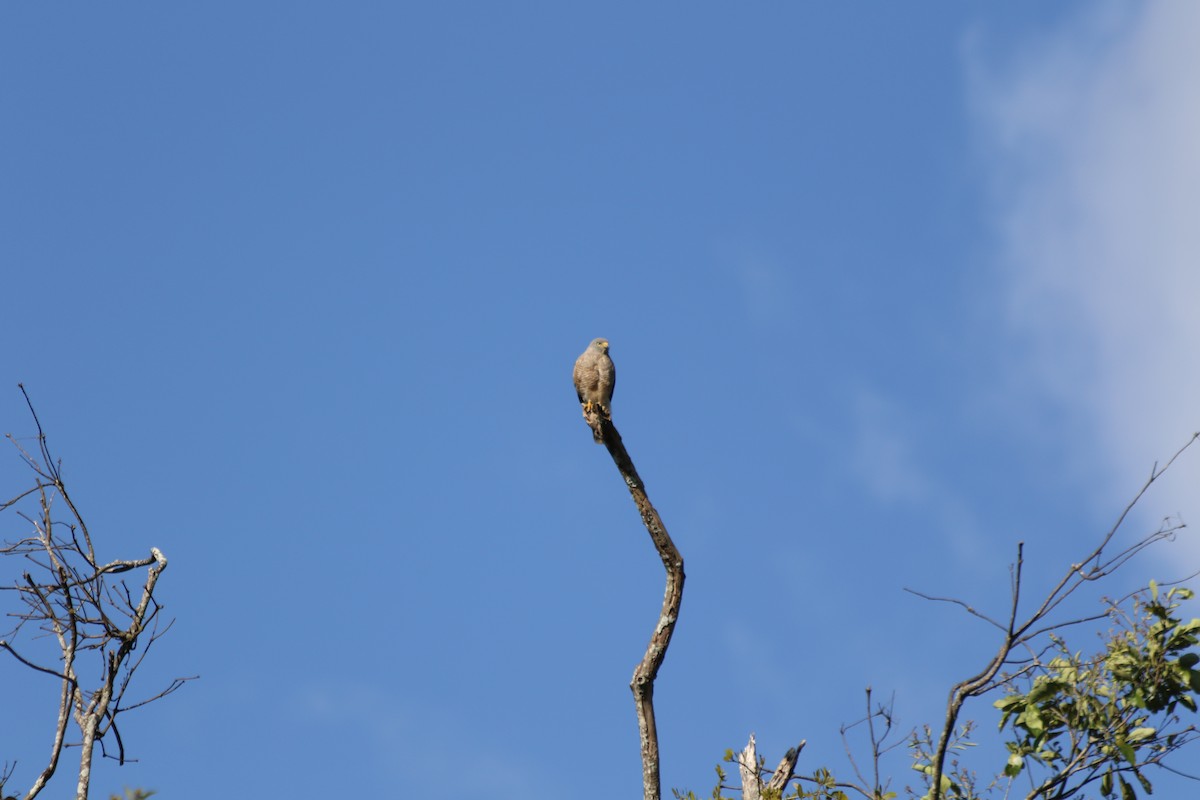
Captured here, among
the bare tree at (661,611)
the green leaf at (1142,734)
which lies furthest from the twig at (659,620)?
the green leaf at (1142,734)

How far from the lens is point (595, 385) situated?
929 cm

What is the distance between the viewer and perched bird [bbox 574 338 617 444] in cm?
910

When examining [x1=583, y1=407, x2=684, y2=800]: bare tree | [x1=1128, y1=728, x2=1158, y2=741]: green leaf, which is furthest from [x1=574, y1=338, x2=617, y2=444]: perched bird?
[x1=1128, y1=728, x2=1158, y2=741]: green leaf

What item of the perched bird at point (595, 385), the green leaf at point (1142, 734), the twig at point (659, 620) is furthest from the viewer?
the perched bird at point (595, 385)

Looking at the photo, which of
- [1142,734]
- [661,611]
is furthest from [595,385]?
[1142,734]

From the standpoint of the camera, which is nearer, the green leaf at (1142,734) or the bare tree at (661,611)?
the green leaf at (1142,734)

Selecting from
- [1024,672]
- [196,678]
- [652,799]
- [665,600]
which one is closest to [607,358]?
[665,600]

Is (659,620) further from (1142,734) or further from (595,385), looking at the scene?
(1142,734)

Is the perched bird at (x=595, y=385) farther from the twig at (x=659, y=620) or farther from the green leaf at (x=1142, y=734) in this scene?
the green leaf at (x=1142, y=734)

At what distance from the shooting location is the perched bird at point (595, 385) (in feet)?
29.9

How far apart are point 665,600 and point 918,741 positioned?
6.83 ft

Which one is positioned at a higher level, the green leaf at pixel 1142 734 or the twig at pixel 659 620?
the twig at pixel 659 620

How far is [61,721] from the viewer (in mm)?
5438

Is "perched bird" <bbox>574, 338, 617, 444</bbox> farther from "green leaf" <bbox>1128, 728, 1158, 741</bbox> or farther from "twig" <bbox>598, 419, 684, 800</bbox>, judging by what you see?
"green leaf" <bbox>1128, 728, 1158, 741</bbox>
